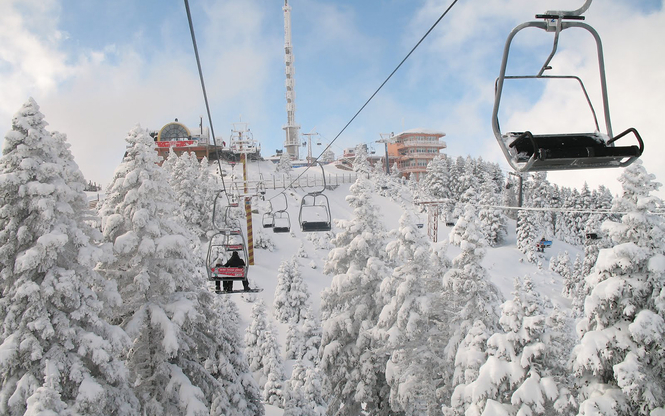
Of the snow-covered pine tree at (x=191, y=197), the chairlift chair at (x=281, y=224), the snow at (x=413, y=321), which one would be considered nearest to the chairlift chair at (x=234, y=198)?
the chairlift chair at (x=281, y=224)

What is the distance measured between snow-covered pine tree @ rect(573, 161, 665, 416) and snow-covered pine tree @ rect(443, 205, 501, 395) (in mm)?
3966

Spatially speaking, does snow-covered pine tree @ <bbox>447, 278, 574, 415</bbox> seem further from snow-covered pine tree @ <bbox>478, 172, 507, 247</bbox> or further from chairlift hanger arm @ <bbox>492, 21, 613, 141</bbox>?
snow-covered pine tree @ <bbox>478, 172, 507, 247</bbox>

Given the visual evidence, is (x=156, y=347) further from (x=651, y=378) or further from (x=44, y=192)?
(x=651, y=378)

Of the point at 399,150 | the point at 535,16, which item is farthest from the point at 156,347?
the point at 399,150

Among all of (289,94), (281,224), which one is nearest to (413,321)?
(281,224)

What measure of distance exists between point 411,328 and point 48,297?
36.3ft

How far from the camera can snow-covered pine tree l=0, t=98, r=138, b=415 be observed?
11641mm

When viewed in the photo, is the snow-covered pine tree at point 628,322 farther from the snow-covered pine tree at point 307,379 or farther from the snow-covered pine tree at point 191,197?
the snow-covered pine tree at point 191,197

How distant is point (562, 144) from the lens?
13.1 ft

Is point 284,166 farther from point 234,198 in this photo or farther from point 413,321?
point 413,321

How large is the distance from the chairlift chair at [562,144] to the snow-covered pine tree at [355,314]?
14.0m

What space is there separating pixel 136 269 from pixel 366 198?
944 cm

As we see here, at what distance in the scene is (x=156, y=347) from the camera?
15.0 m

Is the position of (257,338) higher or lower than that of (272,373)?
higher
